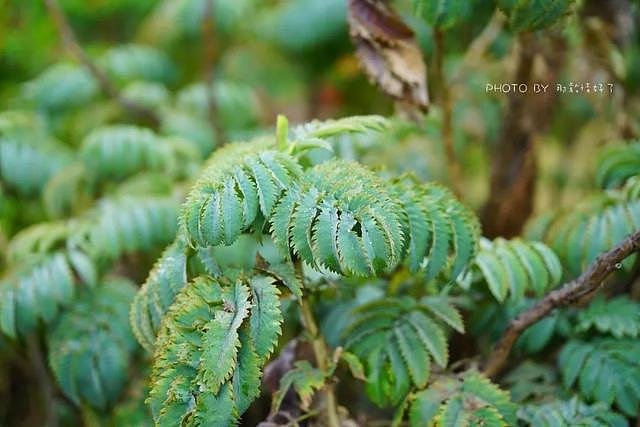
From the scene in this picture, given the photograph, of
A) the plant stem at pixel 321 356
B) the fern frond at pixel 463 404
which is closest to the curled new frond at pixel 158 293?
the plant stem at pixel 321 356

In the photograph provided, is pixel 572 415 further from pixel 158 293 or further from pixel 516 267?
pixel 158 293

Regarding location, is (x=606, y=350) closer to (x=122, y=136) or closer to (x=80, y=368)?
(x=80, y=368)

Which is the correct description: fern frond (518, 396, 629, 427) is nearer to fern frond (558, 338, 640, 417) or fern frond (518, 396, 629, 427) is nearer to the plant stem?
fern frond (558, 338, 640, 417)

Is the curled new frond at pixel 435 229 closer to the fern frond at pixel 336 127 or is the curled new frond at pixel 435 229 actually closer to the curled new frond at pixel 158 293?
the fern frond at pixel 336 127

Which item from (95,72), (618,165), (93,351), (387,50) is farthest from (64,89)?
(618,165)

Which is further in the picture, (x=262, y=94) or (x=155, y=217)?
(x=262, y=94)

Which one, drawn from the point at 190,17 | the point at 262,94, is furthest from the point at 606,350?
the point at 262,94
